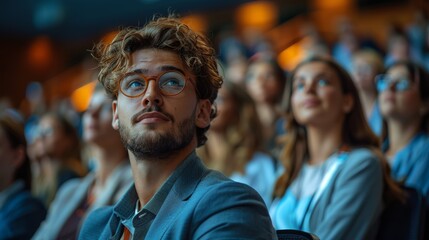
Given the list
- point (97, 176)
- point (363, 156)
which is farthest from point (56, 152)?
point (363, 156)

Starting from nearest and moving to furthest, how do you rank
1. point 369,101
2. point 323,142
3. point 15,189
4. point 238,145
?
→ point 323,142
point 15,189
point 238,145
point 369,101

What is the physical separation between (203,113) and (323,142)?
1.00 metres

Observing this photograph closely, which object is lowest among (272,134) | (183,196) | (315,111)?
(272,134)

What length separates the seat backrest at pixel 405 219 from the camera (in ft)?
6.56

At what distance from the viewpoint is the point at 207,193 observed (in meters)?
1.25

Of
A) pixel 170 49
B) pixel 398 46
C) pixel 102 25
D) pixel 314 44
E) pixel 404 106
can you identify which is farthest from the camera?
pixel 102 25

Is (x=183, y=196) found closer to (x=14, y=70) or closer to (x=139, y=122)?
(x=139, y=122)

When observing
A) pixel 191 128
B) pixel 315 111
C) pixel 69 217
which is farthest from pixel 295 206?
pixel 69 217

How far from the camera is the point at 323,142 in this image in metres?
2.38

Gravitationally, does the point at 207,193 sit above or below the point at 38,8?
above

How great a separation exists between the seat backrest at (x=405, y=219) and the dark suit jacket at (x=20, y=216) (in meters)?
1.30

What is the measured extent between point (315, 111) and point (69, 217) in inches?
47.6

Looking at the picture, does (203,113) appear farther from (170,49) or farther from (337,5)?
(337,5)

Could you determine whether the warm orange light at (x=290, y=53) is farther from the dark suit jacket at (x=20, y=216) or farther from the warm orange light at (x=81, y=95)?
the dark suit jacket at (x=20, y=216)
